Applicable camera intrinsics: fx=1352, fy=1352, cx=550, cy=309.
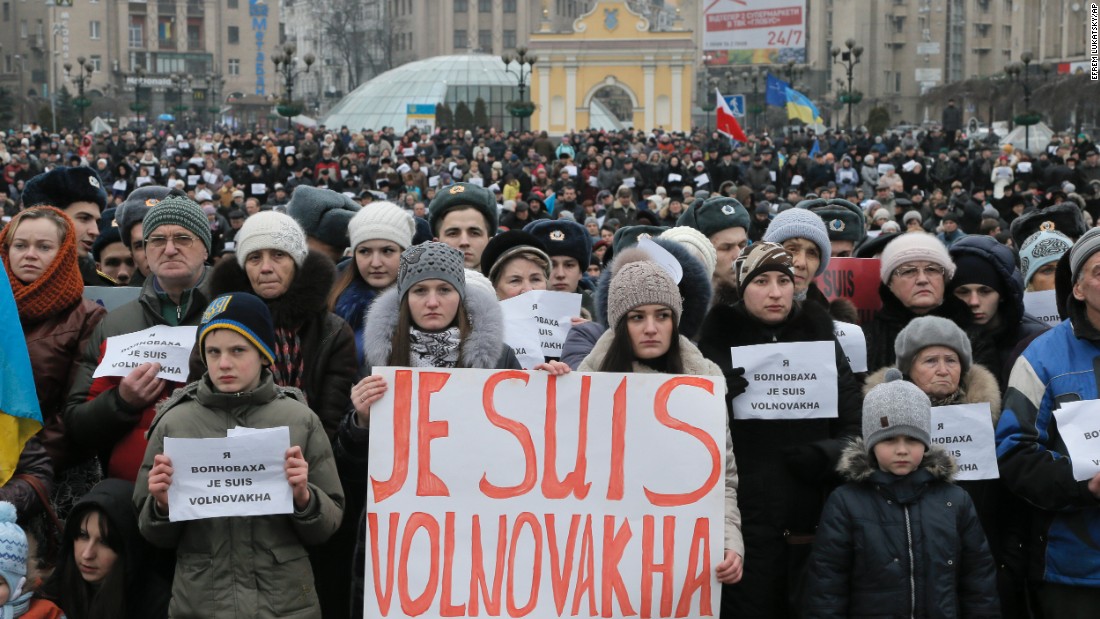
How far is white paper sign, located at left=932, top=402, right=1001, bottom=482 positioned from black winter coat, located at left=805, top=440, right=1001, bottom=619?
0.92 feet

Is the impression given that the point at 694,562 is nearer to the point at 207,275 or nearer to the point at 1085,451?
the point at 1085,451

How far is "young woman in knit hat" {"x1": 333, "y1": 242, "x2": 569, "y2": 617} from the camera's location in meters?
4.67

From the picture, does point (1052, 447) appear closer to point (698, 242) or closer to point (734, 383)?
point (734, 383)

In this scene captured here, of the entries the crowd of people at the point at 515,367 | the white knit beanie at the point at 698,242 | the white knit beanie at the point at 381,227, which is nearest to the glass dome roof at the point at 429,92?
the white knit beanie at the point at 698,242

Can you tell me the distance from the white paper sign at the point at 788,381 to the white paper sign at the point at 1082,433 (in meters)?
0.78

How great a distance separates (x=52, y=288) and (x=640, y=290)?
2138mm

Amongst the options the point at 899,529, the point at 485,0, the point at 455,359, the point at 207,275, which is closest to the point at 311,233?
the point at 207,275

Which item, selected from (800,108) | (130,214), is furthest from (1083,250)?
(800,108)

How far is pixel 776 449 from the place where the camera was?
4.89m

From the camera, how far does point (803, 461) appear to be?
15.6ft

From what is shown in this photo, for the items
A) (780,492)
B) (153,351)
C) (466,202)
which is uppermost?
(466,202)

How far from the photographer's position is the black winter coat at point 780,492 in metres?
4.80

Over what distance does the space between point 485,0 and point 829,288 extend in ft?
322

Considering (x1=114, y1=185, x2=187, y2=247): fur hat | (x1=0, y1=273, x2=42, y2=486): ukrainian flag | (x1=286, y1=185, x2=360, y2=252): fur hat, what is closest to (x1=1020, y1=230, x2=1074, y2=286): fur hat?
(x1=286, y1=185, x2=360, y2=252): fur hat
